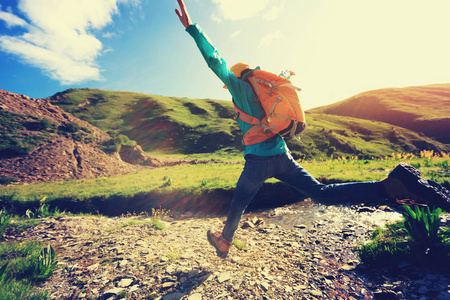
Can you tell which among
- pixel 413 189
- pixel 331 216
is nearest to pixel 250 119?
pixel 413 189

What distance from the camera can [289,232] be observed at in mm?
5879

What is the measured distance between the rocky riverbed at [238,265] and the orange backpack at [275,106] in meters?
2.72

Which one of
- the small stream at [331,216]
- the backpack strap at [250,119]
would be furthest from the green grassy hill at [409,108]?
the backpack strap at [250,119]

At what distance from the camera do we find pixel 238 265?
4.22 meters

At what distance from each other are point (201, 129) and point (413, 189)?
45.5m

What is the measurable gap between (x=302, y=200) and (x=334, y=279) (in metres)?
5.62

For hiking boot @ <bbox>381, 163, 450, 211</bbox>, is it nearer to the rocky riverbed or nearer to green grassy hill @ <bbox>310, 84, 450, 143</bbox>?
the rocky riverbed

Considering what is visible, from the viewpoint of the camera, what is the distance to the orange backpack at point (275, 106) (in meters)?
3.15

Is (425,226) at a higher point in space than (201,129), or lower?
lower

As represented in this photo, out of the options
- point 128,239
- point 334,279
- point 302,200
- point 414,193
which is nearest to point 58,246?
point 128,239

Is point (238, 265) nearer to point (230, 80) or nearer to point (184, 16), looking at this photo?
point (230, 80)

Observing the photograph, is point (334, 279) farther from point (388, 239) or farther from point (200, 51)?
point (200, 51)

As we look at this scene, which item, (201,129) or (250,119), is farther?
(201,129)

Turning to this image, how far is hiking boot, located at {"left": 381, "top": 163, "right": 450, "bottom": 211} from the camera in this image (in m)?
2.88
